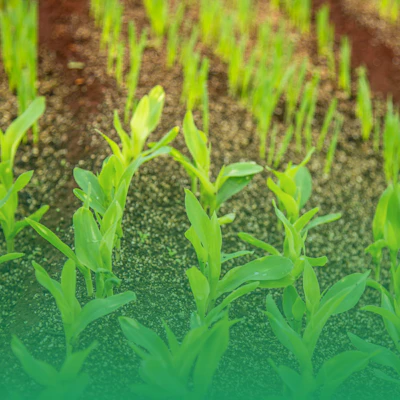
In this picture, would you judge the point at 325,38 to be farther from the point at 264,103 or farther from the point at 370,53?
the point at 264,103

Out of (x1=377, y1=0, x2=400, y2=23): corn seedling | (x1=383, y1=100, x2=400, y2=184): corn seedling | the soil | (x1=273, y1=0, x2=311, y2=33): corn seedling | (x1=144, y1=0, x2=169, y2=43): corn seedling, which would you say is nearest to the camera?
the soil

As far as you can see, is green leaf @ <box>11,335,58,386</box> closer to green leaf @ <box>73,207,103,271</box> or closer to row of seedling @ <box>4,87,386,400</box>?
row of seedling @ <box>4,87,386,400</box>

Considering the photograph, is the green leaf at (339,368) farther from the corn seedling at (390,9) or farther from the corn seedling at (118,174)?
the corn seedling at (390,9)

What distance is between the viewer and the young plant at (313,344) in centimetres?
124

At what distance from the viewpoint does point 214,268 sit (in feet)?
4.51

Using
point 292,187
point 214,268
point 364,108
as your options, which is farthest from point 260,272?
point 364,108

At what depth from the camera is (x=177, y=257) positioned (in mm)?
1723

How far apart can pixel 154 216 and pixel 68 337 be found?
0.60 meters

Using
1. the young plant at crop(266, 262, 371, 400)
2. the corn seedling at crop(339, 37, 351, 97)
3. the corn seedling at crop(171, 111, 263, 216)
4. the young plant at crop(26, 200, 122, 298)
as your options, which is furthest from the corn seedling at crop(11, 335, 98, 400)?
the corn seedling at crop(339, 37, 351, 97)

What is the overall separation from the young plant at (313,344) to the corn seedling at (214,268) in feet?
0.22

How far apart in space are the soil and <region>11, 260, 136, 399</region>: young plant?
138 mm

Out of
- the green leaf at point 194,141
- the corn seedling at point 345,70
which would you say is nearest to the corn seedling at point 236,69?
the corn seedling at point 345,70

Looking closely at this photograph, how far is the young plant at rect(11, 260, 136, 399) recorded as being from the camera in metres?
1.16

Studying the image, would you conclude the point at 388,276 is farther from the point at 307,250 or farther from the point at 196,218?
the point at 196,218
